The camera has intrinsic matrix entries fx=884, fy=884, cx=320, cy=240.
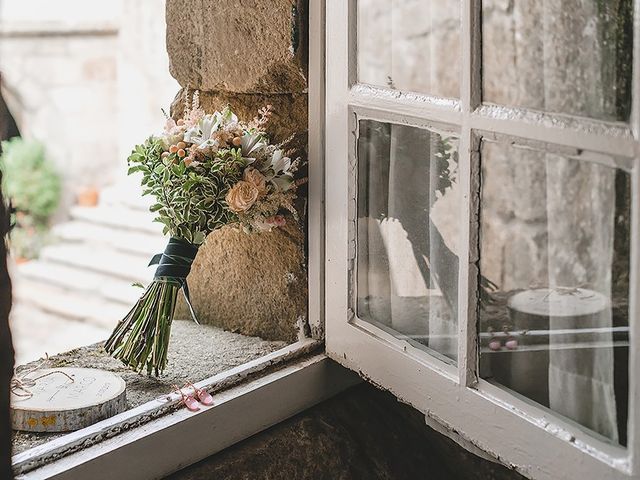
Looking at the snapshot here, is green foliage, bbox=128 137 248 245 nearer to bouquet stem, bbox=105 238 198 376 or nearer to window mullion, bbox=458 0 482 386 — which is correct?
bouquet stem, bbox=105 238 198 376

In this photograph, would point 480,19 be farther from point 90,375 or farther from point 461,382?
point 90,375

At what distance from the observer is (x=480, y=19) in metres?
1.34

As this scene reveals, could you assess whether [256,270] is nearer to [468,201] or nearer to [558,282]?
[468,201]

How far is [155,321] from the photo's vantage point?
1.73m

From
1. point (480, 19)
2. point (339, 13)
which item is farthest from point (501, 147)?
point (339, 13)

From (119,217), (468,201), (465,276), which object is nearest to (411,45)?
(468,201)

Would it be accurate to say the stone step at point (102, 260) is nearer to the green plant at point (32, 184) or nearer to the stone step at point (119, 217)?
the stone step at point (119, 217)

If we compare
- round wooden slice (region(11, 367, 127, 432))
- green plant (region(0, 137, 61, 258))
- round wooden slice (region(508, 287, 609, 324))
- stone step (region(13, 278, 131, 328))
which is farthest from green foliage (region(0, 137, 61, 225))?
round wooden slice (region(508, 287, 609, 324))

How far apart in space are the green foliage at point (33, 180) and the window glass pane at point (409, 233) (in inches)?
224

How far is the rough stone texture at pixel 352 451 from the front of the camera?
1.67 meters

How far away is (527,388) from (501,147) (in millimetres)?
371

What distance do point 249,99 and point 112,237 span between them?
4154 mm

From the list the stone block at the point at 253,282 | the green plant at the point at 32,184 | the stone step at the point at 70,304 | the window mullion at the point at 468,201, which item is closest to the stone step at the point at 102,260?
the stone step at the point at 70,304

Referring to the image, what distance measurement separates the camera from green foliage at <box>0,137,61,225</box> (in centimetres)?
702
